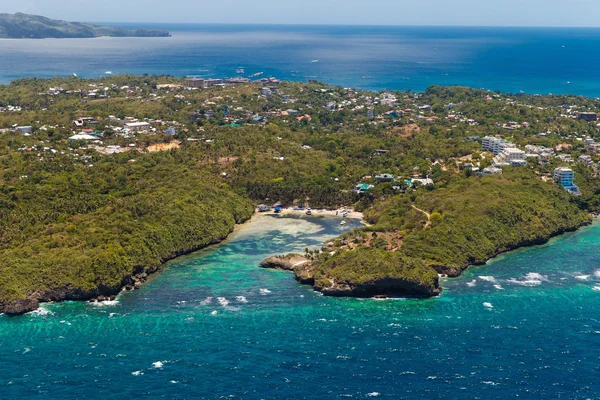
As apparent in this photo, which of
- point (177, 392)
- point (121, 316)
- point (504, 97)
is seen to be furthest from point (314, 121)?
point (177, 392)

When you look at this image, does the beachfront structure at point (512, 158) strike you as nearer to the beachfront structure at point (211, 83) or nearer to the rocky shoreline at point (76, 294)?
the rocky shoreline at point (76, 294)

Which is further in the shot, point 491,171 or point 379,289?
point 491,171

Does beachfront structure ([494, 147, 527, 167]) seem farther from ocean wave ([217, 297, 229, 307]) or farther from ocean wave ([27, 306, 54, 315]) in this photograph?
ocean wave ([27, 306, 54, 315])

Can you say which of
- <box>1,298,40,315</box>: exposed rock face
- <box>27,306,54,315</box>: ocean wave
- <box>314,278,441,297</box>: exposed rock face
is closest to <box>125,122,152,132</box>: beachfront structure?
<box>27,306,54,315</box>: ocean wave

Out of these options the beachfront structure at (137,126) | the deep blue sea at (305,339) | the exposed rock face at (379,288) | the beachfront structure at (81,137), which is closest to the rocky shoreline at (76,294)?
the deep blue sea at (305,339)

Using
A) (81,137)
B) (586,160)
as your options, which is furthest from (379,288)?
(81,137)

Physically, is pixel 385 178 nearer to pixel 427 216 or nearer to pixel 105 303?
pixel 427 216

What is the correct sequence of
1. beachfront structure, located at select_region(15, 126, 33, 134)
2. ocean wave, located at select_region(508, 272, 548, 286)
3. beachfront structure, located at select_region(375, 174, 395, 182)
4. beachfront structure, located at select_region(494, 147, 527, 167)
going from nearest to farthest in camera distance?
ocean wave, located at select_region(508, 272, 548, 286), beachfront structure, located at select_region(375, 174, 395, 182), beachfront structure, located at select_region(494, 147, 527, 167), beachfront structure, located at select_region(15, 126, 33, 134)
